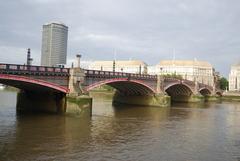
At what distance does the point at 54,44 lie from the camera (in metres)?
63.9

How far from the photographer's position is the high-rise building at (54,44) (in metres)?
61.5

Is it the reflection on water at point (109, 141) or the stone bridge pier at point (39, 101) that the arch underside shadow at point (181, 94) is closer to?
the stone bridge pier at point (39, 101)

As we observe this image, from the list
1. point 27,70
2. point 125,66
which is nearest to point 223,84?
point 125,66

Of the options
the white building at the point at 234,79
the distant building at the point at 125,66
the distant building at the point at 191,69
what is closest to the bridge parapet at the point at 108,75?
the distant building at the point at 125,66

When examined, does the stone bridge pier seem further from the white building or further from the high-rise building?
the white building

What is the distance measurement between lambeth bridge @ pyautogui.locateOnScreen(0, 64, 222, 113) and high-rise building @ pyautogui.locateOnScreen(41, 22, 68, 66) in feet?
46.2

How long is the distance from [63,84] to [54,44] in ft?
102

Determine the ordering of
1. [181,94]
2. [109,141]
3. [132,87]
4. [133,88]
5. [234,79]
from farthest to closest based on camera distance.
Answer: [234,79] → [181,94] → [133,88] → [132,87] → [109,141]

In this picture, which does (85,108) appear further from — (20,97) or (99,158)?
(99,158)

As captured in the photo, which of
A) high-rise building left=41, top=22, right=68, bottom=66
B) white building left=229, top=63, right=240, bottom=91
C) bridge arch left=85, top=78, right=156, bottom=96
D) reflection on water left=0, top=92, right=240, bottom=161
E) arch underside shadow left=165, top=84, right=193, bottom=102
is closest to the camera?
reflection on water left=0, top=92, right=240, bottom=161

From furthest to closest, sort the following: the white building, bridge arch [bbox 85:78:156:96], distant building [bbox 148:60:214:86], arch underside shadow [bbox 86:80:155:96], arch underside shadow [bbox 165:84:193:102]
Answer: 1. the white building
2. distant building [bbox 148:60:214:86]
3. arch underside shadow [bbox 165:84:193:102]
4. arch underside shadow [bbox 86:80:155:96]
5. bridge arch [bbox 85:78:156:96]

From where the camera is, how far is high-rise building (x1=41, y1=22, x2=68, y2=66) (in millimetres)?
61500

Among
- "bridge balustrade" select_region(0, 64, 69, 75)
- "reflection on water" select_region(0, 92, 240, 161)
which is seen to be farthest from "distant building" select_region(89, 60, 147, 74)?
"reflection on water" select_region(0, 92, 240, 161)

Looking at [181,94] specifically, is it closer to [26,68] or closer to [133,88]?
[133,88]
